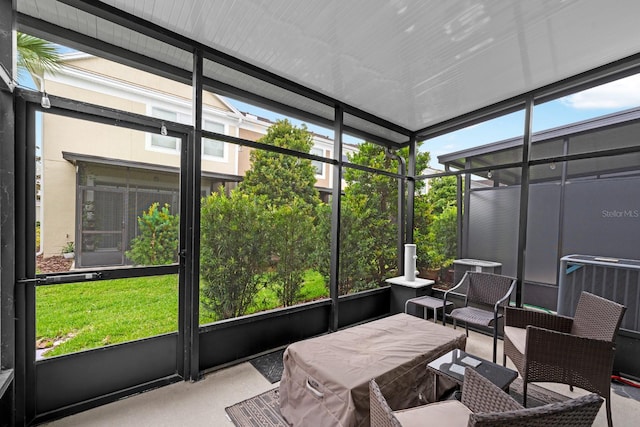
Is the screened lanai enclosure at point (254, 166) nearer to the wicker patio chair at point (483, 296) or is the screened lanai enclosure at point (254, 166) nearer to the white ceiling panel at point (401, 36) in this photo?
the white ceiling panel at point (401, 36)

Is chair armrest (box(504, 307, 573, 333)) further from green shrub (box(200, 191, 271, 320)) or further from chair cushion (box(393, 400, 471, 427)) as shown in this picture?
green shrub (box(200, 191, 271, 320))

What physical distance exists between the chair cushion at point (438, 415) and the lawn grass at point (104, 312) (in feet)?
6.71

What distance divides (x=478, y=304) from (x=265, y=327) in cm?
285

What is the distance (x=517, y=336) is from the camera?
7.98ft

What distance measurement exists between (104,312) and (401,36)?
3284mm

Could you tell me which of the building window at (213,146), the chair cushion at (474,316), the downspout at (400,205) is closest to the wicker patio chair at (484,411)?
the chair cushion at (474,316)

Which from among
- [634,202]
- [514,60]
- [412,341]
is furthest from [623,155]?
[412,341]

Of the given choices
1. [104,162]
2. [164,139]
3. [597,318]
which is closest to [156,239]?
[104,162]

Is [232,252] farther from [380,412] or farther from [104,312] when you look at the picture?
[380,412]

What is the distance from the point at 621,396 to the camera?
2348 mm

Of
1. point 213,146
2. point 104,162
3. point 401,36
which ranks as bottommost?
point 104,162

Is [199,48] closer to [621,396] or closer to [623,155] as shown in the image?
[623,155]

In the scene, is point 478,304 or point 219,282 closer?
point 219,282

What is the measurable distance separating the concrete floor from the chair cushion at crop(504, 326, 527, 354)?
1.85ft
